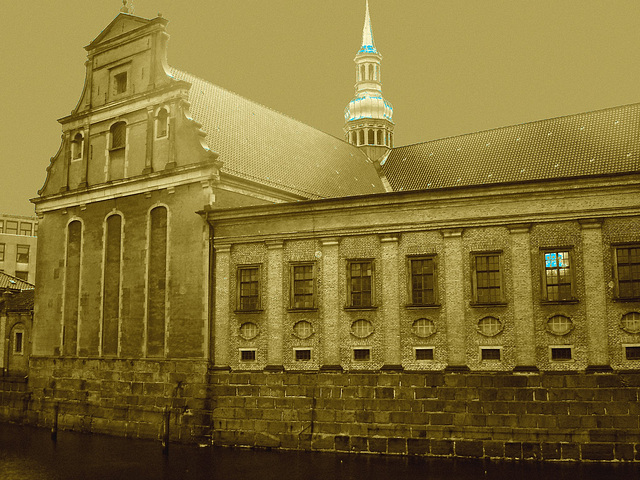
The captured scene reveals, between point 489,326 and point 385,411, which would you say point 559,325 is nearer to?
point 489,326

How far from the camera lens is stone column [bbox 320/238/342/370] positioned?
2708 centimetres

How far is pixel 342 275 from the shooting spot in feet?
90.2

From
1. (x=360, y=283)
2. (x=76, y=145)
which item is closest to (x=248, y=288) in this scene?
(x=360, y=283)

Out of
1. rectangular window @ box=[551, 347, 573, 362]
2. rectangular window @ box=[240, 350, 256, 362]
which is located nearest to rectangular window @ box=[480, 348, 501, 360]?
rectangular window @ box=[551, 347, 573, 362]

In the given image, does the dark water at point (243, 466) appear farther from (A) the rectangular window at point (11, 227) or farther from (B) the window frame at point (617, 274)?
(A) the rectangular window at point (11, 227)

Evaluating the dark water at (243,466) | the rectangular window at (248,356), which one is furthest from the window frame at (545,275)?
the rectangular window at (248,356)

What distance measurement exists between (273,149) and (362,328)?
15.1m

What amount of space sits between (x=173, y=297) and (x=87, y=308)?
6638 mm

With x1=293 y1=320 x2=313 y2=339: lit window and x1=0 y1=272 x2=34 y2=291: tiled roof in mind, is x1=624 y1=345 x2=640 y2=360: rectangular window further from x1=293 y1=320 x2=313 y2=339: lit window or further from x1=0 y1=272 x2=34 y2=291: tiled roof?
x1=0 y1=272 x2=34 y2=291: tiled roof

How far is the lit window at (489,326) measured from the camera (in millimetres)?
25094

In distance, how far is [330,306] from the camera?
27484 millimetres

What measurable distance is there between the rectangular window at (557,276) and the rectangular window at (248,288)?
1160 centimetres

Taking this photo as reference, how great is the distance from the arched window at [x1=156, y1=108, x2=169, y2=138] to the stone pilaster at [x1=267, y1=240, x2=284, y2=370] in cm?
890

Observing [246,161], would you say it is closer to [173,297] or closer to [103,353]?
[173,297]
